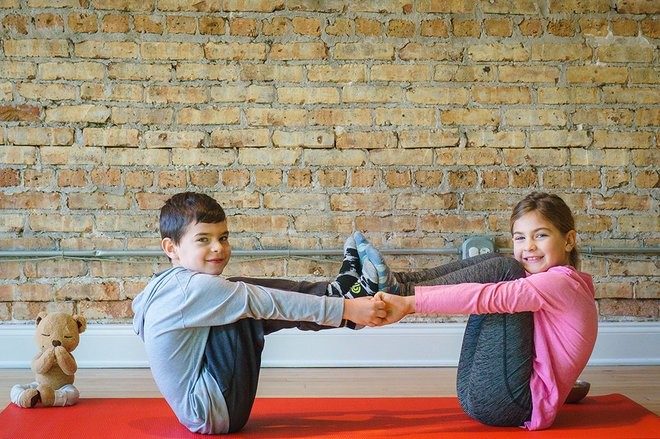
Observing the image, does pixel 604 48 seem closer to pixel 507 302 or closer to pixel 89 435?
pixel 507 302

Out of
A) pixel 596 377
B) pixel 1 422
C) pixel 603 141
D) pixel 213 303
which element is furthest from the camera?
pixel 603 141

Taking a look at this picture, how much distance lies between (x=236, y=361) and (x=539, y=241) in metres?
1.00

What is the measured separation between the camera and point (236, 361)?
2494mm

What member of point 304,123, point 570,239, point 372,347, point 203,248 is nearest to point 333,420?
point 203,248

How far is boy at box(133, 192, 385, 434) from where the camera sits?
2479 mm

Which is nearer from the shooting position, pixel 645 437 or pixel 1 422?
pixel 645 437

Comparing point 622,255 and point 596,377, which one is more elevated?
point 622,255

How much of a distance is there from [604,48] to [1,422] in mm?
2903

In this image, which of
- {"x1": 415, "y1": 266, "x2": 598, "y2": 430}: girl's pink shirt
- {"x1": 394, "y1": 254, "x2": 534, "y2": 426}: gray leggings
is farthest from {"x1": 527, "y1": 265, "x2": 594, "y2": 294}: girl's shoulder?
{"x1": 394, "y1": 254, "x2": 534, "y2": 426}: gray leggings

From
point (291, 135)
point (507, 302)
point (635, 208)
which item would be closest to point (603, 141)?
point (635, 208)

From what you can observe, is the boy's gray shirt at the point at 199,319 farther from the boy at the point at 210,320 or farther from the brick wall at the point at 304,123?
the brick wall at the point at 304,123

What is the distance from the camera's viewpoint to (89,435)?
8.32 ft

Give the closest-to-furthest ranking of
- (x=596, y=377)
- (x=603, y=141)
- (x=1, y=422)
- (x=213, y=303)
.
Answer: (x=213, y=303) → (x=1, y=422) → (x=596, y=377) → (x=603, y=141)

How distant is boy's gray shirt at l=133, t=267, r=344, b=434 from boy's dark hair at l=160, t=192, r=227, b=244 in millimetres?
144
